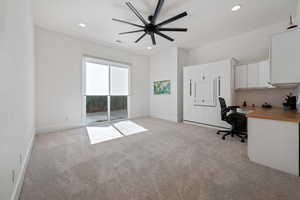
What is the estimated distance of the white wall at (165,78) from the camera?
16.5 feet

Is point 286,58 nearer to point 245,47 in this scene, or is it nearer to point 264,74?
point 264,74

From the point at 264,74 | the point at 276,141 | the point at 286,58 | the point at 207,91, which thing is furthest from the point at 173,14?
the point at 276,141

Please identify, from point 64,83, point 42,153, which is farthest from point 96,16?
point 42,153

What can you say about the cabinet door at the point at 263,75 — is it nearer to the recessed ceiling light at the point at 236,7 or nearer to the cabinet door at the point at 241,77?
the cabinet door at the point at 241,77

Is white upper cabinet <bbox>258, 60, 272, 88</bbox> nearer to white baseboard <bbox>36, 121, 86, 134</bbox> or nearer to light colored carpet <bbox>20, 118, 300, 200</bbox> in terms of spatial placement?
light colored carpet <bbox>20, 118, 300, 200</bbox>

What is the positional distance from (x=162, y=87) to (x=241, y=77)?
117 inches

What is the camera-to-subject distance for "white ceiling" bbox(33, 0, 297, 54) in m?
2.51

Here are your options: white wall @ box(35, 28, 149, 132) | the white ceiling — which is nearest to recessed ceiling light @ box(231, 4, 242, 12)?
the white ceiling

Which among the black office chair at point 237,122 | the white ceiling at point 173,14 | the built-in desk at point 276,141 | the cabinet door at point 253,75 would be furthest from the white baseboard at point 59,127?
the cabinet door at point 253,75

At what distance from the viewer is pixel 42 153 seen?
7.47 ft

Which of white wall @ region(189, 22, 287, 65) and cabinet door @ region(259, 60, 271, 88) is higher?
white wall @ region(189, 22, 287, 65)

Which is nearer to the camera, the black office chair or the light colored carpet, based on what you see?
the light colored carpet

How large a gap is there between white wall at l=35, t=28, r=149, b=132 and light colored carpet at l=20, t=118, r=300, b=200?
4.19ft

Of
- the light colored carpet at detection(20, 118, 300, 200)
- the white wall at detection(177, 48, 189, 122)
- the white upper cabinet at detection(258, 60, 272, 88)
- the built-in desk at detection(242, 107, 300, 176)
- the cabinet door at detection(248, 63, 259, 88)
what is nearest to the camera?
the light colored carpet at detection(20, 118, 300, 200)
